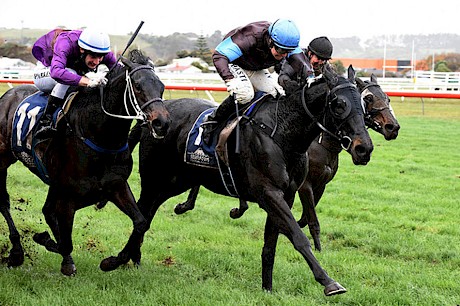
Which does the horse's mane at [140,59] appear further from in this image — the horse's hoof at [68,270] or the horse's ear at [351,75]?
the horse's hoof at [68,270]

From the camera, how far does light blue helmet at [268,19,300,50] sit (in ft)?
19.9

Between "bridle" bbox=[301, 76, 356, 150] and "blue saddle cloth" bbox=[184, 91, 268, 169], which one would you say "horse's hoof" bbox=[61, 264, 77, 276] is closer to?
"blue saddle cloth" bbox=[184, 91, 268, 169]

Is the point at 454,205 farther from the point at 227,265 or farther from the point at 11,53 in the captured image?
the point at 11,53

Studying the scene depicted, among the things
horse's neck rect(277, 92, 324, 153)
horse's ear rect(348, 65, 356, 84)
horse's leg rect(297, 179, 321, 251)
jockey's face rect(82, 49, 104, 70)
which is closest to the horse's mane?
jockey's face rect(82, 49, 104, 70)

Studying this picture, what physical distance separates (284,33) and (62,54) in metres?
1.99

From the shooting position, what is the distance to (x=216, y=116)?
666 cm

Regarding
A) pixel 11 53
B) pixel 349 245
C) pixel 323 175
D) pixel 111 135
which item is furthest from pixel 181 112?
pixel 11 53

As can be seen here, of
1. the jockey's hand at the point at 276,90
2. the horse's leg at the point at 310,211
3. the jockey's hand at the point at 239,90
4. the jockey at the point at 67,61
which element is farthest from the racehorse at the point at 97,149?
the horse's leg at the point at 310,211

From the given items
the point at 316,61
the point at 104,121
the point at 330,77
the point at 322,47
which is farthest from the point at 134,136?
the point at 330,77

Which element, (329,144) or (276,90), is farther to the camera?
(329,144)

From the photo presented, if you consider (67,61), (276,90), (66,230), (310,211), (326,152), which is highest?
(67,61)

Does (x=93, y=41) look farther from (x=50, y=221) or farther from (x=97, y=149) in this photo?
(x=50, y=221)

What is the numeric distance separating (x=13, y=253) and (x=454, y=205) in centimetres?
690

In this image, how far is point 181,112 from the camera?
24.6ft
